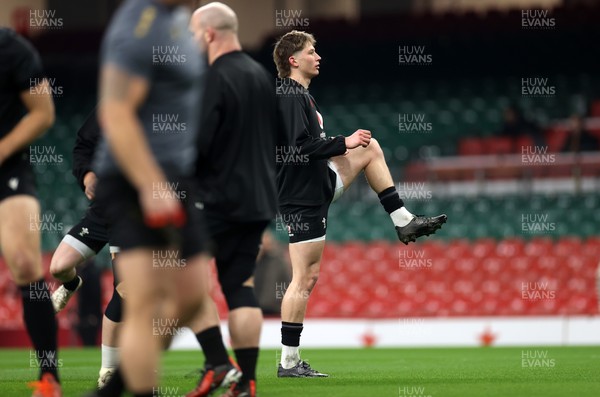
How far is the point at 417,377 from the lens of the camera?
330 inches

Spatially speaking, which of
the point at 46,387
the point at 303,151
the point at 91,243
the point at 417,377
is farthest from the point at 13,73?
the point at 417,377

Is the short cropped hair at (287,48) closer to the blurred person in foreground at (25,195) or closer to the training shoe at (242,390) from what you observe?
the blurred person in foreground at (25,195)

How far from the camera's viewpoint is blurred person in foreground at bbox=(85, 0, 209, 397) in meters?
4.15

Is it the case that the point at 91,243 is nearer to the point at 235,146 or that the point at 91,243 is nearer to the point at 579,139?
the point at 235,146

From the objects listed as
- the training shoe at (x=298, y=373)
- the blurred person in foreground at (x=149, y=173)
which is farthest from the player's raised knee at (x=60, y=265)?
the blurred person in foreground at (x=149, y=173)

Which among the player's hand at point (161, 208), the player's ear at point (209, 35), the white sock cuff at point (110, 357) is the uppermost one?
the player's ear at point (209, 35)

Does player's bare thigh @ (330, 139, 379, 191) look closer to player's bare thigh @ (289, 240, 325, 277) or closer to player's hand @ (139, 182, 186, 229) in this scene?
player's bare thigh @ (289, 240, 325, 277)

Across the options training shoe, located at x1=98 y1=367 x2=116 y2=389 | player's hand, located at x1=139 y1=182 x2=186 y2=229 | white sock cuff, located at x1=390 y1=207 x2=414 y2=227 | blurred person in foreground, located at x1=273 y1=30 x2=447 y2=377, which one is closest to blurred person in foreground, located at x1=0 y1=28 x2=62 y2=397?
training shoe, located at x1=98 y1=367 x2=116 y2=389

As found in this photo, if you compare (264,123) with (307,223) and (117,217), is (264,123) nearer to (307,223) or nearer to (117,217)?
(117,217)

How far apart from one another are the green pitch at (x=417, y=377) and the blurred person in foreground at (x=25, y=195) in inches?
42.2

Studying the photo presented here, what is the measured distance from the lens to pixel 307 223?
332 inches

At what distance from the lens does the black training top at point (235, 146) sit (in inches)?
226

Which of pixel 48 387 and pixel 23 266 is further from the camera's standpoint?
pixel 23 266

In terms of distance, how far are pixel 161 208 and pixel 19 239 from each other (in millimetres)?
1944
